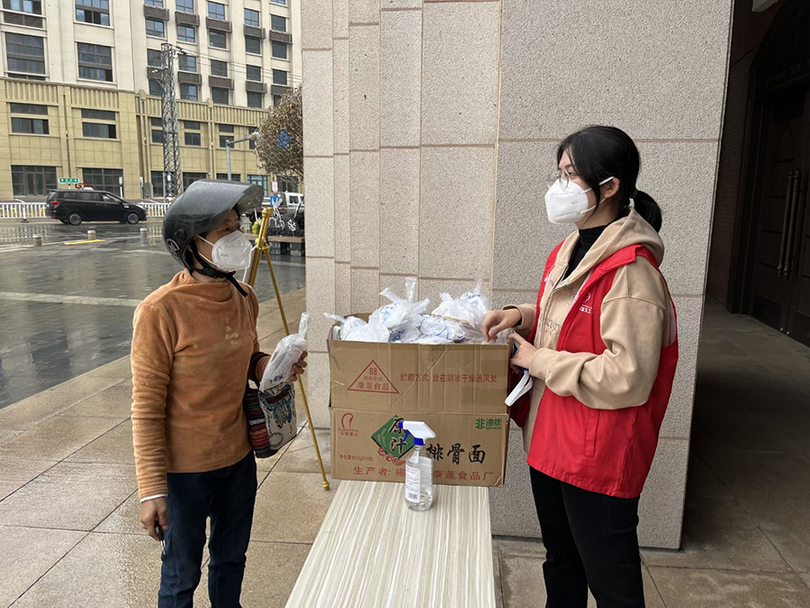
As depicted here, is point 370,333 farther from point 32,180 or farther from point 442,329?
point 32,180

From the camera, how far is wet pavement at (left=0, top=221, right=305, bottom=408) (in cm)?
680

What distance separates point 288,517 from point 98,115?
52159 mm

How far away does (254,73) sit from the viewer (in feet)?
184

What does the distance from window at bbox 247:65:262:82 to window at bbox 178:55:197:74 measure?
4771 mm

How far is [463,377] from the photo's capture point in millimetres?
1792

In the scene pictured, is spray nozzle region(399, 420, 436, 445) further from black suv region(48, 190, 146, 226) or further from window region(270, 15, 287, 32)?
window region(270, 15, 287, 32)

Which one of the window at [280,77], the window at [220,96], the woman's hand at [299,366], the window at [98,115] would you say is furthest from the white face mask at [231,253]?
the window at [280,77]

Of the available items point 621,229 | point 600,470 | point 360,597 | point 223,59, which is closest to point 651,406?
point 600,470

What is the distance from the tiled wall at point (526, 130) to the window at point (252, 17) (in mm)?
58232

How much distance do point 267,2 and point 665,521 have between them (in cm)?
6136

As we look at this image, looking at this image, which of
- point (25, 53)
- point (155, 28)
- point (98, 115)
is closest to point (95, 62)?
point (98, 115)

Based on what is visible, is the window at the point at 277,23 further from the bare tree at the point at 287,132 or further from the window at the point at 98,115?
the bare tree at the point at 287,132

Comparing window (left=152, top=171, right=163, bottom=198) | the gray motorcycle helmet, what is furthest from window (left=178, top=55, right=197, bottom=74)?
the gray motorcycle helmet

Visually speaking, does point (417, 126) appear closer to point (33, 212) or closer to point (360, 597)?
point (360, 597)
